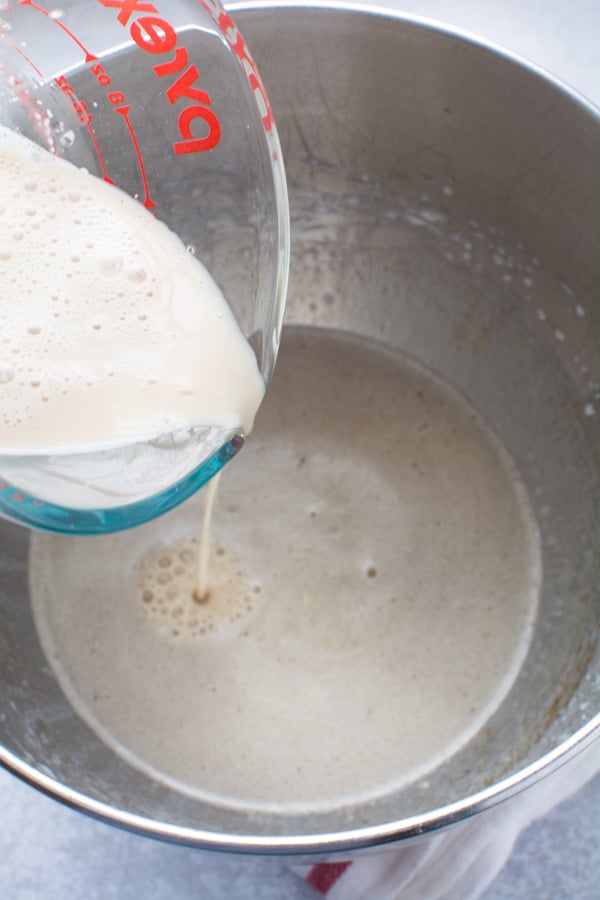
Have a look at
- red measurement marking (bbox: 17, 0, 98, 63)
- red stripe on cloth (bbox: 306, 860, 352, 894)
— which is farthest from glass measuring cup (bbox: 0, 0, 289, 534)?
red stripe on cloth (bbox: 306, 860, 352, 894)

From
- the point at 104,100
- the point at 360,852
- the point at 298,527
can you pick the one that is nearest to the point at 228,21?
the point at 104,100

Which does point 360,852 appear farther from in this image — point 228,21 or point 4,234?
point 228,21

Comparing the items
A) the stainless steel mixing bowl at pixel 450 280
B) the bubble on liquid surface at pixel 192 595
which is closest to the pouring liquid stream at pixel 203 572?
the bubble on liquid surface at pixel 192 595

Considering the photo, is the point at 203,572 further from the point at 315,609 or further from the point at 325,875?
the point at 325,875

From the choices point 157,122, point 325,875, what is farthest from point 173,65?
point 325,875

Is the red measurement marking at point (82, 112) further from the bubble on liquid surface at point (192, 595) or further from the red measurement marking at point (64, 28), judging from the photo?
the bubble on liquid surface at point (192, 595)

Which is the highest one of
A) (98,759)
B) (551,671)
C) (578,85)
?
(578,85)
